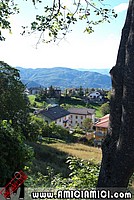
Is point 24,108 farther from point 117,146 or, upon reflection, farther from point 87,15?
point 117,146

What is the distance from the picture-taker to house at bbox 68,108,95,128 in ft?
232

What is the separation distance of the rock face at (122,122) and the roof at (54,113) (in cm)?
5949

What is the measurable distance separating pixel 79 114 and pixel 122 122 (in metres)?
70.5

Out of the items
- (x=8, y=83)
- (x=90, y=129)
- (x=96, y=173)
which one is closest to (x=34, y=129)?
(x=8, y=83)

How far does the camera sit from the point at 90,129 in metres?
56.0

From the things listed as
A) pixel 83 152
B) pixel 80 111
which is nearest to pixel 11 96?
pixel 83 152

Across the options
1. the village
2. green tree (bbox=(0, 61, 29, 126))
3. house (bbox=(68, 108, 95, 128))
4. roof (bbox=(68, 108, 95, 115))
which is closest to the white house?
the village

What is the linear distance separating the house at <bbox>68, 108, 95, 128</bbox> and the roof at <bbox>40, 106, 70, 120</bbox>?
4.57 m

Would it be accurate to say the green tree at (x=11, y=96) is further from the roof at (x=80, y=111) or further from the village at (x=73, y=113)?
the roof at (x=80, y=111)

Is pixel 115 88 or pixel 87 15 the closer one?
pixel 115 88

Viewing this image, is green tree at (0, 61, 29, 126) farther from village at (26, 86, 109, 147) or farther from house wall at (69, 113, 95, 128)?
house wall at (69, 113, 95, 128)

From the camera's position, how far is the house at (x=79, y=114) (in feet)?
232

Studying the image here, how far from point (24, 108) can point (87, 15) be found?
56.7 ft

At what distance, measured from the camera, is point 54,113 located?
212 feet
